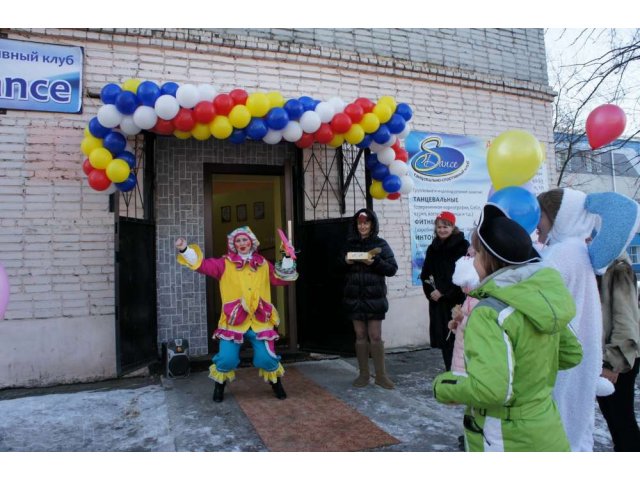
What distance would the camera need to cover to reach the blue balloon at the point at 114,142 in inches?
170

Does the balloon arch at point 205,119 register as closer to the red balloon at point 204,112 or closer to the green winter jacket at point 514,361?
the red balloon at point 204,112

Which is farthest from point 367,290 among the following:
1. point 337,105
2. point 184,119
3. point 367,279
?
point 184,119

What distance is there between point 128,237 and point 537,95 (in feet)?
22.9

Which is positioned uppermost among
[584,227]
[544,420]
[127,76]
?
[127,76]

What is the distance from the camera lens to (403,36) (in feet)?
22.8

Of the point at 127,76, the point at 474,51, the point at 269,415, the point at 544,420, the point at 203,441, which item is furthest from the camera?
the point at 474,51

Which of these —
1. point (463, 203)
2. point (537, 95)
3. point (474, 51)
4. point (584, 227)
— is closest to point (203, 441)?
point (584, 227)

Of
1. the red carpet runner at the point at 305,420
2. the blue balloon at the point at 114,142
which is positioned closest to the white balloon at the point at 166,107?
the blue balloon at the point at 114,142

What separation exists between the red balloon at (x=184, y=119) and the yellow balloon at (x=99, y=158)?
699 millimetres

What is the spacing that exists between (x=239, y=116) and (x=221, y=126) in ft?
0.63

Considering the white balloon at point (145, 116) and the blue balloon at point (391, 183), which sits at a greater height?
the white balloon at point (145, 116)

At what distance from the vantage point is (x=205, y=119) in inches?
169

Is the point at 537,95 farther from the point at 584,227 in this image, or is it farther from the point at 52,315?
the point at 52,315

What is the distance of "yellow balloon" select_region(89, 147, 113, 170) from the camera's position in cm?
426
